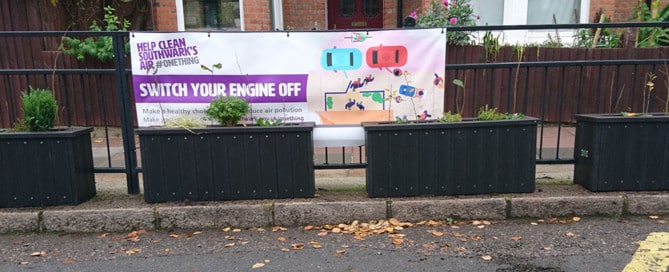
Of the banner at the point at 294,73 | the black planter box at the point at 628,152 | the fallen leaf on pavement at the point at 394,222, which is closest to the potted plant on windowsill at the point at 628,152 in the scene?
the black planter box at the point at 628,152

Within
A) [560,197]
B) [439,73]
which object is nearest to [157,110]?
Answer: [439,73]

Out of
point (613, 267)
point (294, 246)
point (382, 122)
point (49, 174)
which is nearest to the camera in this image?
point (613, 267)

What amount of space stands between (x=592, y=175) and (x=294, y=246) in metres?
2.73

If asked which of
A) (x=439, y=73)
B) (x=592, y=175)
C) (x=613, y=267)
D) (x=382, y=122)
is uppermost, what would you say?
(x=439, y=73)

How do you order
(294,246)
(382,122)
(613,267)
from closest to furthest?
(613,267)
(294,246)
(382,122)

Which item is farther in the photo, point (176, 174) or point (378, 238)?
point (176, 174)

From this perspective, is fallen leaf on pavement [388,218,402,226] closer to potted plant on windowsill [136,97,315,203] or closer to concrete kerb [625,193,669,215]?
potted plant on windowsill [136,97,315,203]

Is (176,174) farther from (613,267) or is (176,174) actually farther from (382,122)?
(613,267)

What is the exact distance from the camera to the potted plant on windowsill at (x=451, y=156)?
429cm

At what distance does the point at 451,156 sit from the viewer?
433cm

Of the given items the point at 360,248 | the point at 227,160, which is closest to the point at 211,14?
the point at 227,160

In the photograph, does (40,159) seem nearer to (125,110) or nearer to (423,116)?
(125,110)

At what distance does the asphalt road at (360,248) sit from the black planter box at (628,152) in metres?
0.35

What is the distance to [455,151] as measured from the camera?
4328 millimetres
